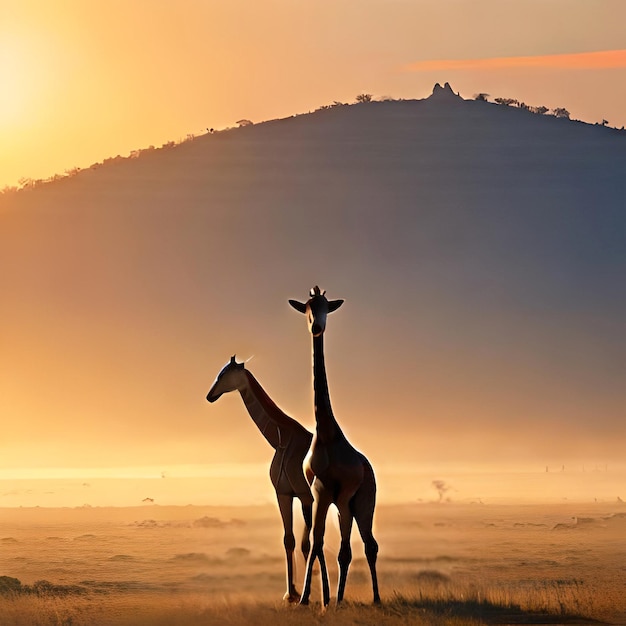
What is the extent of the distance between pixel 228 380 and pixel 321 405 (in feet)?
6.45

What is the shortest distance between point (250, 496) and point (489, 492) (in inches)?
241

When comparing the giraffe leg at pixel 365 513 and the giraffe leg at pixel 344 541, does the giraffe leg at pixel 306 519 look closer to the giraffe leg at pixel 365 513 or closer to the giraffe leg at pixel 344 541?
the giraffe leg at pixel 365 513

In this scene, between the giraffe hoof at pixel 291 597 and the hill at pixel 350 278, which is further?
the hill at pixel 350 278

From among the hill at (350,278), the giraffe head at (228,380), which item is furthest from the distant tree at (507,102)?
the giraffe head at (228,380)

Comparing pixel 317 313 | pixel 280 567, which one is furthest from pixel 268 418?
pixel 280 567

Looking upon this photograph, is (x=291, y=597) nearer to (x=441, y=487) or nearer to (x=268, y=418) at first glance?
(x=268, y=418)

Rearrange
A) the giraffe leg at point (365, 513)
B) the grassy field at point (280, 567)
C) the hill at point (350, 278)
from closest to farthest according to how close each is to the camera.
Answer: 1. the giraffe leg at point (365, 513)
2. the grassy field at point (280, 567)
3. the hill at point (350, 278)

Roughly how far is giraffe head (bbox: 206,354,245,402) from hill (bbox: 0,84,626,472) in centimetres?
1894

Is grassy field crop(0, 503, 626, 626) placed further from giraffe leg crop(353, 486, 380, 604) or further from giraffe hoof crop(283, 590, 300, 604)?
giraffe leg crop(353, 486, 380, 604)

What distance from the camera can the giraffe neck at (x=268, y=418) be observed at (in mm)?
20219

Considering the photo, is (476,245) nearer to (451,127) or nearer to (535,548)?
(451,127)

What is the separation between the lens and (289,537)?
2020 cm

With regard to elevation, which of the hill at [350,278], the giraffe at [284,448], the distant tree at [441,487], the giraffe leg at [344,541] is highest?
the hill at [350,278]

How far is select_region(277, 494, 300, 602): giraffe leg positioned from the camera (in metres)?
20.0
